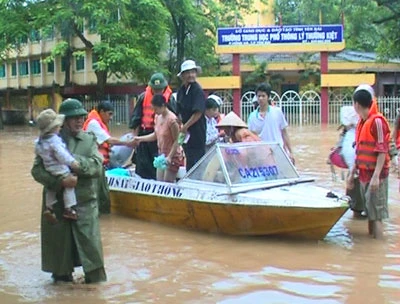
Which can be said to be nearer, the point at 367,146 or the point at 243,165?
the point at 367,146

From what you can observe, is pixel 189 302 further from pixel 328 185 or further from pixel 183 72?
pixel 328 185

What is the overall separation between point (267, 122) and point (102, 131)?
87.7 inches

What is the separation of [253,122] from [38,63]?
126 feet

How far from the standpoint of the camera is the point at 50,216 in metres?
5.36

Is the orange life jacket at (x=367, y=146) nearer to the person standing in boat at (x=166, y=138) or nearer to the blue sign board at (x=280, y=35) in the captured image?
the person standing in boat at (x=166, y=138)

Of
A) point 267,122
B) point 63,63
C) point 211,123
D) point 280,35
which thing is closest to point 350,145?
point 267,122

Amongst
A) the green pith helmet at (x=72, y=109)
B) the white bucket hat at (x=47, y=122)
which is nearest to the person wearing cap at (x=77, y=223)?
the green pith helmet at (x=72, y=109)

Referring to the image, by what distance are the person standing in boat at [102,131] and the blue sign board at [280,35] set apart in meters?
22.6

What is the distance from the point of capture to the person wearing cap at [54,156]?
207 inches

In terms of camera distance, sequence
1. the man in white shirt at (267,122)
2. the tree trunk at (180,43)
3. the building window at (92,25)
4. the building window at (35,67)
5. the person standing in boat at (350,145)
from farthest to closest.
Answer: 1. the building window at (35,67)
2. the tree trunk at (180,43)
3. the building window at (92,25)
4. the man in white shirt at (267,122)
5. the person standing in boat at (350,145)

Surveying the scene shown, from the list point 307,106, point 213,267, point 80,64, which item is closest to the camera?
point 213,267

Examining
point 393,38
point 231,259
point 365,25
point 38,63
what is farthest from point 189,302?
point 38,63

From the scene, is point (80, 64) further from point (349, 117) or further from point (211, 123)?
point (349, 117)

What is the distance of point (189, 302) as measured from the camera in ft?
17.5
